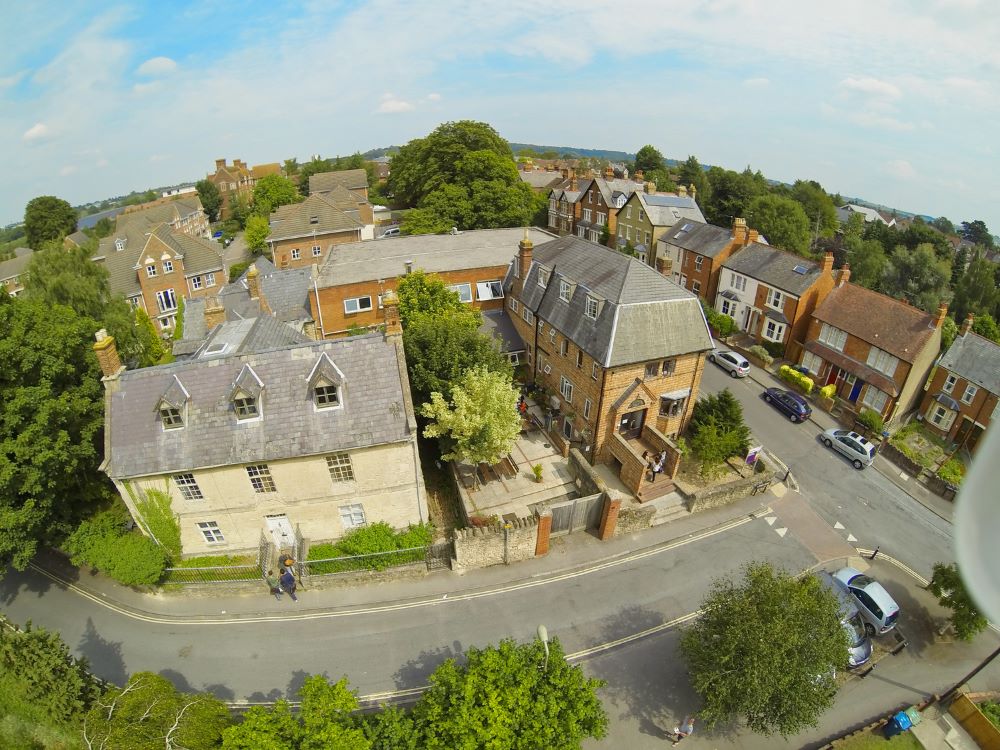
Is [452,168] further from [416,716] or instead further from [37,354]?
[416,716]

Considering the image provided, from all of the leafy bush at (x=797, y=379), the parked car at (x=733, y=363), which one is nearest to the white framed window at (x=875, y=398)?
the leafy bush at (x=797, y=379)

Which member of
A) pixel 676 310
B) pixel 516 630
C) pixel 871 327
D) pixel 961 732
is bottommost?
pixel 961 732

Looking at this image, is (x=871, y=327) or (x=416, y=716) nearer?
(x=416, y=716)

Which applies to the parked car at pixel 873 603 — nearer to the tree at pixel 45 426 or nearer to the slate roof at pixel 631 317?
the slate roof at pixel 631 317

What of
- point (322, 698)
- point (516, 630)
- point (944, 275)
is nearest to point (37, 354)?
point (322, 698)

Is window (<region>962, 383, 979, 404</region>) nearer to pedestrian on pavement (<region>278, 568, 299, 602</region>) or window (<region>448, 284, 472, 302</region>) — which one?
window (<region>448, 284, 472, 302</region>)

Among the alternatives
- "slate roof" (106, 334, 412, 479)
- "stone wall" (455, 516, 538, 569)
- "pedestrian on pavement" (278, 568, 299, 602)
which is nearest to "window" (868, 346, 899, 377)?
"stone wall" (455, 516, 538, 569)

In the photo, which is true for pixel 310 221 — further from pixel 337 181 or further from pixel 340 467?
pixel 340 467
